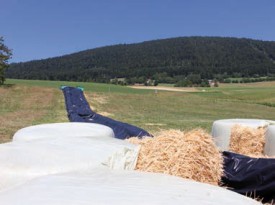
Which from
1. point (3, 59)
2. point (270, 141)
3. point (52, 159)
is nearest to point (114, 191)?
point (52, 159)

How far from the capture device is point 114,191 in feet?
9.71

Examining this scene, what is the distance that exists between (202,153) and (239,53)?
485ft

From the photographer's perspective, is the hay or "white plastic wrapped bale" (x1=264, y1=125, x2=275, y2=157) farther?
the hay

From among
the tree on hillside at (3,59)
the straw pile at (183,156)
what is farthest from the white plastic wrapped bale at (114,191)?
the tree on hillside at (3,59)

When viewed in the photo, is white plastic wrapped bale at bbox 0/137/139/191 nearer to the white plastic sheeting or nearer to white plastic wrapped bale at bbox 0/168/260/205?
the white plastic sheeting

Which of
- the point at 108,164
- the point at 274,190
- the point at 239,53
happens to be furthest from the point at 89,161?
the point at 239,53

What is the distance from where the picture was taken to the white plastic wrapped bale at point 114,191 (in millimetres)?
2719

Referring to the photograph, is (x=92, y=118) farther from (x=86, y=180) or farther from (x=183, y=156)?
(x=86, y=180)

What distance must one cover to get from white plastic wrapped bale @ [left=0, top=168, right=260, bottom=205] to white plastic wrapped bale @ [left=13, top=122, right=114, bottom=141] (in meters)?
2.98

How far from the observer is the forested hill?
118062mm

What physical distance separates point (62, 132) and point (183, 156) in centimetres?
244

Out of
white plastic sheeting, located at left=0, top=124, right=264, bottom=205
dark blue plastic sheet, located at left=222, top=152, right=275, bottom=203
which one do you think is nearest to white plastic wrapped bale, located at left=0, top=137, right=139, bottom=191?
white plastic sheeting, located at left=0, top=124, right=264, bottom=205

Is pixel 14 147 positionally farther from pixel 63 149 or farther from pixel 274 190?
pixel 274 190

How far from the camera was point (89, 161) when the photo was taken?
425 cm
